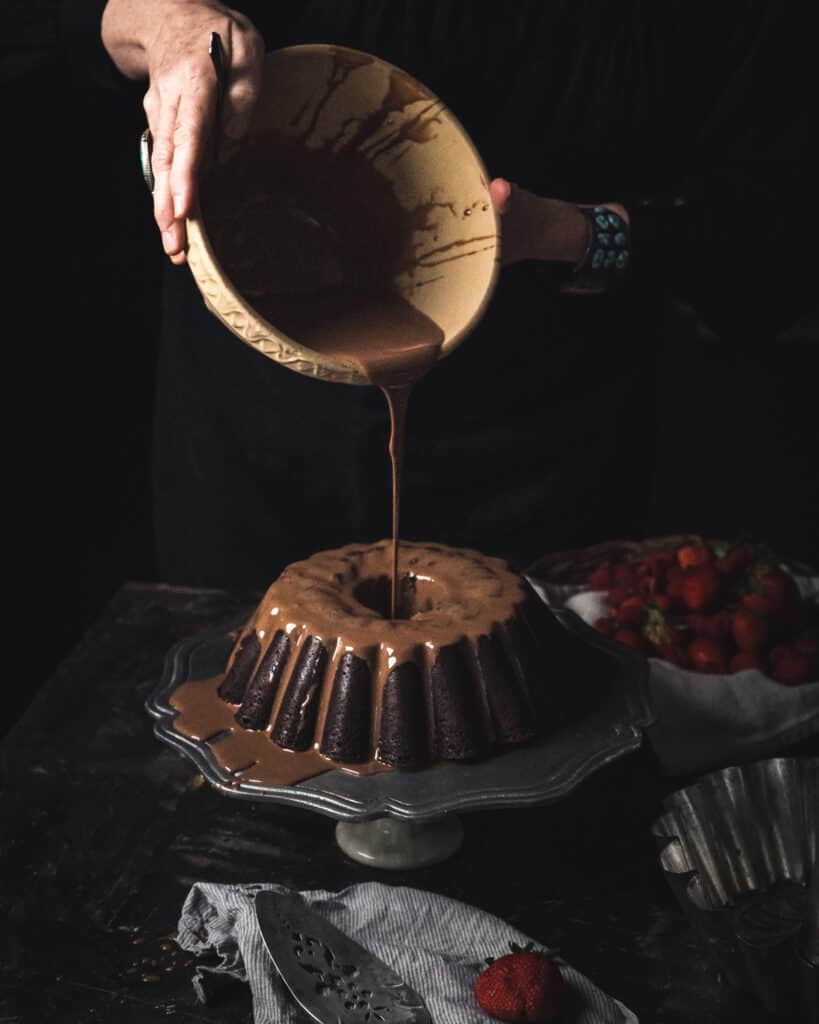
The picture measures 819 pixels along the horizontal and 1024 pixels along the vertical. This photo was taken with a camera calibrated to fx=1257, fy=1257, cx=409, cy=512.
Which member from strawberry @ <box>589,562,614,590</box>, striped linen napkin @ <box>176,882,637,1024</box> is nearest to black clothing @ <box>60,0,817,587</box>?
strawberry @ <box>589,562,614,590</box>

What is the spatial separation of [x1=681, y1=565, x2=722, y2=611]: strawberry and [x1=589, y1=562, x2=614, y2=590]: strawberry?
14cm

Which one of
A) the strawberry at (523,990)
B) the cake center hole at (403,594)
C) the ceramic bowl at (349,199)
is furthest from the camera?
the cake center hole at (403,594)

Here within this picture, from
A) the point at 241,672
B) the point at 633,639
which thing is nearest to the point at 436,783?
the point at 241,672

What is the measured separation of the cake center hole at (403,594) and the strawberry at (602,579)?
1.38 ft

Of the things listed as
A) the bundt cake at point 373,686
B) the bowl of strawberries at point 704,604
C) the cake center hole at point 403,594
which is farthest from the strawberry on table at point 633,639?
the cake center hole at point 403,594

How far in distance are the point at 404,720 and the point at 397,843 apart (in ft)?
0.52

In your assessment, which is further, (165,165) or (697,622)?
(697,622)

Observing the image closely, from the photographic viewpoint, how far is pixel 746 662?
6.25 ft

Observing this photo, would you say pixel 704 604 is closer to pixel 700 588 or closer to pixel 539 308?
pixel 700 588

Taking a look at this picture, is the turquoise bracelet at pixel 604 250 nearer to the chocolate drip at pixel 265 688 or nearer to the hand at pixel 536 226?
the hand at pixel 536 226

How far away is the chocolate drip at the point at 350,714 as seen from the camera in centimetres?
160

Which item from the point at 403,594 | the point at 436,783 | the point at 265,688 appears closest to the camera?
the point at 436,783

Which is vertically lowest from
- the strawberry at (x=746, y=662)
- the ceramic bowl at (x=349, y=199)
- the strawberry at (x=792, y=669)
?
the strawberry at (x=746, y=662)

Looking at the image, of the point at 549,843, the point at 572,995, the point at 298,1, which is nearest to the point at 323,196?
the point at 298,1
